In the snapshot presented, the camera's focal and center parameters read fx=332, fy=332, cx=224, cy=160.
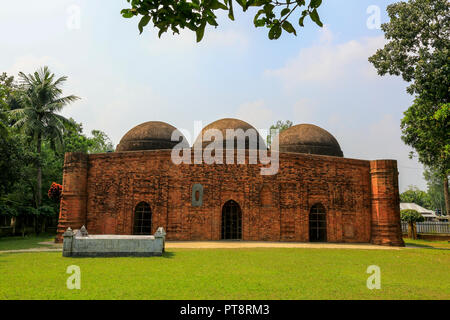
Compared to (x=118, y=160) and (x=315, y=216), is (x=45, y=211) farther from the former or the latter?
(x=315, y=216)

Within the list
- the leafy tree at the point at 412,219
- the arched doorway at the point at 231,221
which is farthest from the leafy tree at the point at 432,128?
the arched doorway at the point at 231,221

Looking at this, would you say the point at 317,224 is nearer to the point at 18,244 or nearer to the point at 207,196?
the point at 207,196

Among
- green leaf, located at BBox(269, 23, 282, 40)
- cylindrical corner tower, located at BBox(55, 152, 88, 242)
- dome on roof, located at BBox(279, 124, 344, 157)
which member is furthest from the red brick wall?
green leaf, located at BBox(269, 23, 282, 40)

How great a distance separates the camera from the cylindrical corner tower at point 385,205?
49.8ft

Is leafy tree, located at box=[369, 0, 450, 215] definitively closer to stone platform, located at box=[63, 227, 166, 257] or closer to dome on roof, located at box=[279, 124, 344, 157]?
dome on roof, located at box=[279, 124, 344, 157]

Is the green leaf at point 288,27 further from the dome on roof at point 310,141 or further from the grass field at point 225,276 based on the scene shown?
the dome on roof at point 310,141

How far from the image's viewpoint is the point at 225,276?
7.15 meters

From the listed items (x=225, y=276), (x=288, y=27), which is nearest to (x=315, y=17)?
(x=288, y=27)

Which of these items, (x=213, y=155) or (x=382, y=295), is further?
(x=213, y=155)

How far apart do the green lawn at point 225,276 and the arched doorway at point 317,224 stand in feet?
15.6

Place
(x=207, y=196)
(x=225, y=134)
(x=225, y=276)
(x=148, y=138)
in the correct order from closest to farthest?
(x=225, y=276) < (x=207, y=196) < (x=225, y=134) < (x=148, y=138)

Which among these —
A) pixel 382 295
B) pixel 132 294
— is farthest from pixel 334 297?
pixel 132 294

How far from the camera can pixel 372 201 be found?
52.4 feet

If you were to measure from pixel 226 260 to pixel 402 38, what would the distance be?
13859 millimetres
